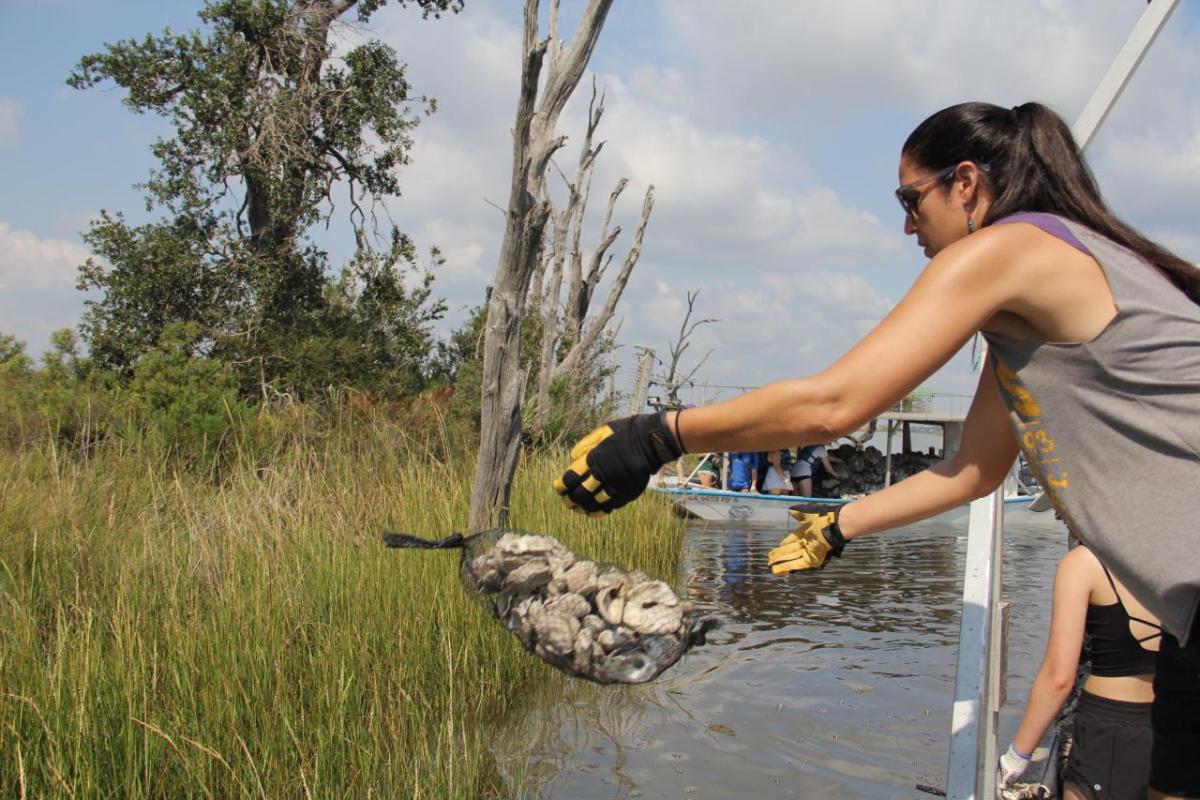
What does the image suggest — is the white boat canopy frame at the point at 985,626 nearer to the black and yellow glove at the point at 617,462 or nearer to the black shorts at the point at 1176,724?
the black shorts at the point at 1176,724

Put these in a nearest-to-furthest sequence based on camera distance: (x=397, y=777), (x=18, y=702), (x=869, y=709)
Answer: (x=18, y=702), (x=397, y=777), (x=869, y=709)

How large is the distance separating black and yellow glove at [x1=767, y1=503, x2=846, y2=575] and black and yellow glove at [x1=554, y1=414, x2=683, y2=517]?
28.6 inches

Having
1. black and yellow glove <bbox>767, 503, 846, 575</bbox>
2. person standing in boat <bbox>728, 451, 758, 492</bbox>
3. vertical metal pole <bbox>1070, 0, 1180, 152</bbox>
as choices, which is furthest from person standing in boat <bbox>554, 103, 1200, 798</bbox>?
person standing in boat <bbox>728, 451, 758, 492</bbox>

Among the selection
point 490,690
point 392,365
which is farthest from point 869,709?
point 392,365

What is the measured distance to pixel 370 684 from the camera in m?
4.52

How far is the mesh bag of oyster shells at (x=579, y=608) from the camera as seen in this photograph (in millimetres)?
2387

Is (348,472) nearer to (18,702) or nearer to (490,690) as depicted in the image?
(490,690)

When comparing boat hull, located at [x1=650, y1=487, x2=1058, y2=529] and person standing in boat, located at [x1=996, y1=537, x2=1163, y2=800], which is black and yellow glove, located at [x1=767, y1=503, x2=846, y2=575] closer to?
person standing in boat, located at [x1=996, y1=537, x2=1163, y2=800]

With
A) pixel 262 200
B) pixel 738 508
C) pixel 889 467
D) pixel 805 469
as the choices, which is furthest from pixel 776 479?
pixel 262 200

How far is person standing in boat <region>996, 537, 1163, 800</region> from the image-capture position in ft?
10.1

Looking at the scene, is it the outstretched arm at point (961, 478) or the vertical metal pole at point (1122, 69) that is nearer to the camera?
the outstretched arm at point (961, 478)

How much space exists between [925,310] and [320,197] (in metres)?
17.4

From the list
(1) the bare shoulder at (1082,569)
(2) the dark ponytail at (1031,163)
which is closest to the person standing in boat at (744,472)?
(1) the bare shoulder at (1082,569)

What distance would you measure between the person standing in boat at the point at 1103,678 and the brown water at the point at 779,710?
1922 millimetres
